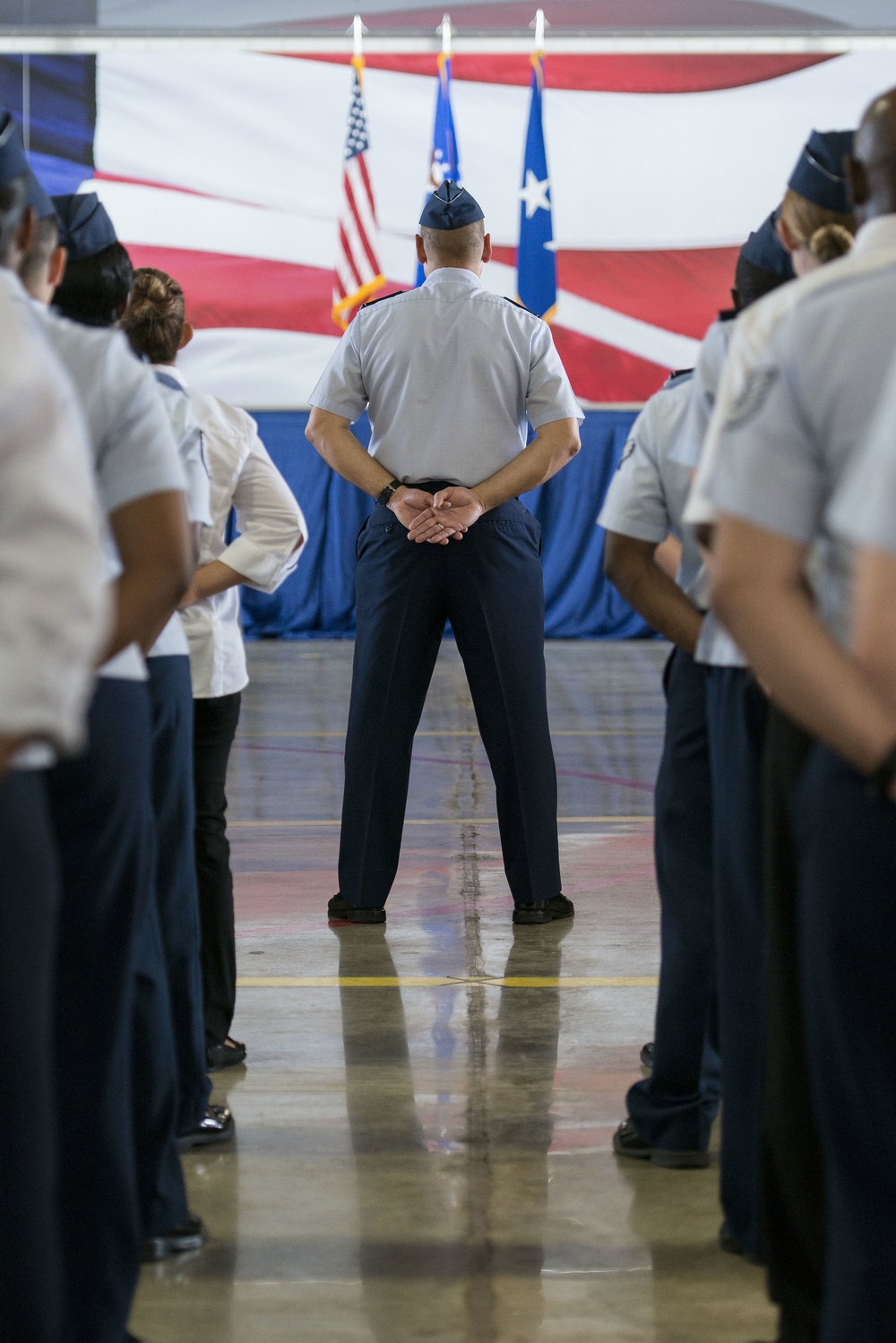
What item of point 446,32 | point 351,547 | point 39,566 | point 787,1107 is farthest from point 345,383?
point 446,32

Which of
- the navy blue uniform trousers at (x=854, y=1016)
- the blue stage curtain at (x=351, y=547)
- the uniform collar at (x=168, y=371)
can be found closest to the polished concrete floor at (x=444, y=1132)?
the navy blue uniform trousers at (x=854, y=1016)

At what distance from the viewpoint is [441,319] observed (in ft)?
11.6

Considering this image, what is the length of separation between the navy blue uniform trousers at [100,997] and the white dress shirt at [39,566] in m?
0.38

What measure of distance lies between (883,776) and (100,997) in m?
0.82

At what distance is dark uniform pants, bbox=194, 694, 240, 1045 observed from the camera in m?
2.61

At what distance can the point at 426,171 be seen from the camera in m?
10.4

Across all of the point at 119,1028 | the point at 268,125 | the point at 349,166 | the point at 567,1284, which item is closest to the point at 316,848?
the point at 567,1284

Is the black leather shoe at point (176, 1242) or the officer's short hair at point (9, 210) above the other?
the officer's short hair at point (9, 210)

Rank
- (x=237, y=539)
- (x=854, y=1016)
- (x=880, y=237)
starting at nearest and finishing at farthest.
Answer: (x=854, y=1016)
(x=880, y=237)
(x=237, y=539)

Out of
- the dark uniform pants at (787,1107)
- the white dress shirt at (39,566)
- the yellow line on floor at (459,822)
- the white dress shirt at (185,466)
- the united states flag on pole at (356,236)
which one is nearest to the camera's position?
the white dress shirt at (39,566)

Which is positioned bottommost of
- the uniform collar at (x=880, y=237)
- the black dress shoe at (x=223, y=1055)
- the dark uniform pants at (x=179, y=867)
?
the black dress shoe at (x=223, y=1055)

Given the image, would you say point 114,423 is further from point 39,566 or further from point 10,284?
point 39,566

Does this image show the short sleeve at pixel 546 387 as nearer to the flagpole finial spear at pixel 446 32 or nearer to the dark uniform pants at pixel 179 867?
the dark uniform pants at pixel 179 867

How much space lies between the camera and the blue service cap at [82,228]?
6.68ft
